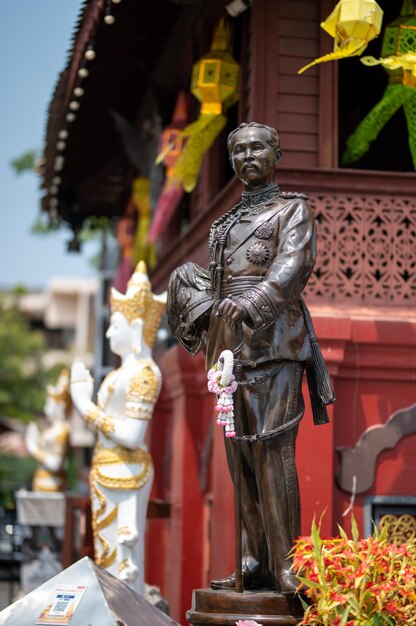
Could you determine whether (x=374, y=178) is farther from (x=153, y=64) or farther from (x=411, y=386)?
(x=153, y=64)

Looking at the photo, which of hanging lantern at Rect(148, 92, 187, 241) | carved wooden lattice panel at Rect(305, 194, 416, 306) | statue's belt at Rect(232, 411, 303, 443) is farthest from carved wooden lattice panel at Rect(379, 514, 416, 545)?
hanging lantern at Rect(148, 92, 187, 241)

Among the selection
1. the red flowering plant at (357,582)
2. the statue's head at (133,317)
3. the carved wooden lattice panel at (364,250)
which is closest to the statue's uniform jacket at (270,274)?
the red flowering plant at (357,582)

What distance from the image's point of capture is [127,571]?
8.28m

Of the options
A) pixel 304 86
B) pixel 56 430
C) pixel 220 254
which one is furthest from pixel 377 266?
pixel 56 430

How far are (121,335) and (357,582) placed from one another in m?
4.01

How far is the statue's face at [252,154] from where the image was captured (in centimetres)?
595

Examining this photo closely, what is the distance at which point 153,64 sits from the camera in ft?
43.8

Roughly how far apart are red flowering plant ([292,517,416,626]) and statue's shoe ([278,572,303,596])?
0.09 metres

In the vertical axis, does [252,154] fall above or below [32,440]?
above

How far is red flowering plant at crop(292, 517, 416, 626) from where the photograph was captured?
5117mm

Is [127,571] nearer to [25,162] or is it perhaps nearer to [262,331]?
[262,331]

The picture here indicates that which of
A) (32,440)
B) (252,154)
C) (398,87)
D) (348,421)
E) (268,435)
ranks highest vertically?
(398,87)

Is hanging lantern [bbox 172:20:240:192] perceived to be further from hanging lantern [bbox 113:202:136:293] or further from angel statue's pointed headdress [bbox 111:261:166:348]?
hanging lantern [bbox 113:202:136:293]

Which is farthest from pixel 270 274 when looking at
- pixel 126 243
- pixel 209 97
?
pixel 126 243
